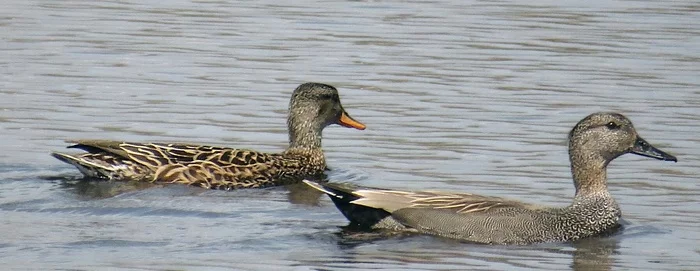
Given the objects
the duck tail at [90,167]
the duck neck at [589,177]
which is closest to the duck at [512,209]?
the duck neck at [589,177]

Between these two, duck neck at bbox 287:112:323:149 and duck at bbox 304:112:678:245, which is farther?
duck neck at bbox 287:112:323:149

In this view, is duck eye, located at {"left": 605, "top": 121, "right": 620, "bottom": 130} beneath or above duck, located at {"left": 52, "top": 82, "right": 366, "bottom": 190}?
above

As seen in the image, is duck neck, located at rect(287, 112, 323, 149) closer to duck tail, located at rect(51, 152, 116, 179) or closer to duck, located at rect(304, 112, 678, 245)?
duck tail, located at rect(51, 152, 116, 179)

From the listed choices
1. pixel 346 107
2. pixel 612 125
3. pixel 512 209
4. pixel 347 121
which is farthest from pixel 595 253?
pixel 346 107

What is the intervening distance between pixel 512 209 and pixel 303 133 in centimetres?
350

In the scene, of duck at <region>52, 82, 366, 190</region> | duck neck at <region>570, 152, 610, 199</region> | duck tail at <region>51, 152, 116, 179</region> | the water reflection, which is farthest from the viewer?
duck at <region>52, 82, 366, 190</region>

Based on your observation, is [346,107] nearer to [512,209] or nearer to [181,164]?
[181,164]

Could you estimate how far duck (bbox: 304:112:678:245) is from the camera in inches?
508

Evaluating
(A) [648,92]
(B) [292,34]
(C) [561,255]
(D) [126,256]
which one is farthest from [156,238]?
(B) [292,34]

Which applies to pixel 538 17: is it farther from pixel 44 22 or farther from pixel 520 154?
pixel 520 154

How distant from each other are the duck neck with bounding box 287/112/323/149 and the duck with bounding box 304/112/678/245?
2850mm

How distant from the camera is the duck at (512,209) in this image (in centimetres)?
1291

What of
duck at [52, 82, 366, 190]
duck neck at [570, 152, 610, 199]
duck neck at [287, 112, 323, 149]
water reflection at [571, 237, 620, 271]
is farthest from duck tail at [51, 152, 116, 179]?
water reflection at [571, 237, 620, 271]

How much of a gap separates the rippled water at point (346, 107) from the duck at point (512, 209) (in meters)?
0.14
